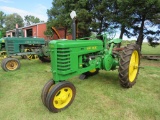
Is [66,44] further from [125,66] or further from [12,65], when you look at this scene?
[12,65]

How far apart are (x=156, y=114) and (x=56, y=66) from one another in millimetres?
1830

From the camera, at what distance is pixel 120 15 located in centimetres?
879

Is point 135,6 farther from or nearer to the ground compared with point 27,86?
farther from the ground

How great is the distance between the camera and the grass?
250 centimetres

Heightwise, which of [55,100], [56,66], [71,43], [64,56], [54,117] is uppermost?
[71,43]

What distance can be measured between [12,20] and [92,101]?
56.4 meters

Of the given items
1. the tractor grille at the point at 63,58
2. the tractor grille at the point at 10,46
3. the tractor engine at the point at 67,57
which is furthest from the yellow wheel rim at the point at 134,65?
the tractor grille at the point at 10,46

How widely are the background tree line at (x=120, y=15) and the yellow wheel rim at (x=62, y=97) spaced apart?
19.7 ft

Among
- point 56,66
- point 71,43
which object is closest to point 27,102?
point 56,66

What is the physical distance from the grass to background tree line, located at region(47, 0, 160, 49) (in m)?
4.61

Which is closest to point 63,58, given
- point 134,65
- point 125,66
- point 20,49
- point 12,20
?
point 125,66

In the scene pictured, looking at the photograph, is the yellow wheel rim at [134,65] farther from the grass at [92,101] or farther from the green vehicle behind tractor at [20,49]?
the green vehicle behind tractor at [20,49]

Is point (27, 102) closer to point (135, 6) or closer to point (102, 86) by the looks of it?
point (102, 86)

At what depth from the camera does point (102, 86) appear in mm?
3785
